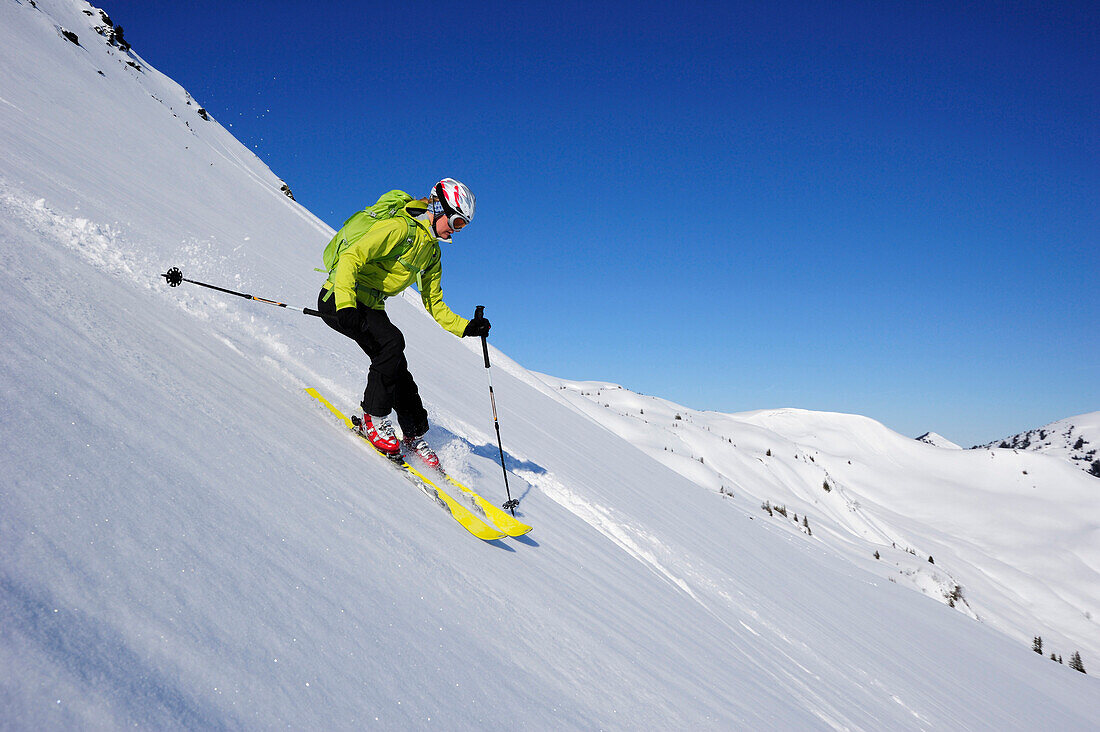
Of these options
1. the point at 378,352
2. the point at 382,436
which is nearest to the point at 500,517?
the point at 382,436

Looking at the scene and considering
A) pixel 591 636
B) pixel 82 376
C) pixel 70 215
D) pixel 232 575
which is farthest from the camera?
pixel 70 215

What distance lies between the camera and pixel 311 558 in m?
2.42

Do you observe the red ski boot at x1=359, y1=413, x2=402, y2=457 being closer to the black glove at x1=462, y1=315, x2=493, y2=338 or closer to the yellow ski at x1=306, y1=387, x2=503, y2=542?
the yellow ski at x1=306, y1=387, x2=503, y2=542

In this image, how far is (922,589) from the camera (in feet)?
39.1

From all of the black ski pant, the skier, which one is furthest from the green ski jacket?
the black ski pant

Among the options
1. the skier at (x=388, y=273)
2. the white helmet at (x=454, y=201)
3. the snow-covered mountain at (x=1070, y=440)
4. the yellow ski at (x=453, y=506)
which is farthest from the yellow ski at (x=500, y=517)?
the snow-covered mountain at (x=1070, y=440)

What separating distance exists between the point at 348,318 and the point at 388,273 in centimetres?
67

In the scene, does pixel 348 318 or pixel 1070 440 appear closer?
pixel 348 318

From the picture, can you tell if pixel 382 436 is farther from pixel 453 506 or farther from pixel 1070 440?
pixel 1070 440

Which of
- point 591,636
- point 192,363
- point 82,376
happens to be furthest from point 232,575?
point 192,363

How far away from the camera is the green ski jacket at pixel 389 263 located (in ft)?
14.4

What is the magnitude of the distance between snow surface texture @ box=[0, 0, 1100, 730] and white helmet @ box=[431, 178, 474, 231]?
208 cm

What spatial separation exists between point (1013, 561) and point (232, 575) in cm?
2449

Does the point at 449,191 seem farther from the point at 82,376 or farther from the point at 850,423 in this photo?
the point at 850,423
